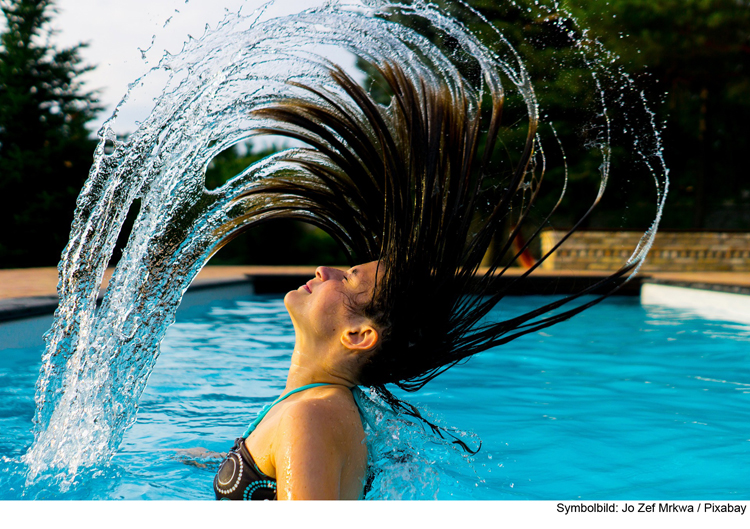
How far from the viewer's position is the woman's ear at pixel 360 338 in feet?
6.85

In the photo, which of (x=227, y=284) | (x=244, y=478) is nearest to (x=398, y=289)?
(x=244, y=478)

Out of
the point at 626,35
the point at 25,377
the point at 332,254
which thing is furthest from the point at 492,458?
the point at 626,35

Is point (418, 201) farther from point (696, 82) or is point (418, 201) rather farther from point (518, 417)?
point (696, 82)

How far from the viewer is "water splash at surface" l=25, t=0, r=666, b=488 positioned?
2816 millimetres

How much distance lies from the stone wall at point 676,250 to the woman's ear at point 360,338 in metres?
14.6

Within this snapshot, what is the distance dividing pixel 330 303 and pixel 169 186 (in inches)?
56.1

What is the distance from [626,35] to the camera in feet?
53.4

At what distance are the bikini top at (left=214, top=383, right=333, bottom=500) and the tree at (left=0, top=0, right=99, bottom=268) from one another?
1312cm

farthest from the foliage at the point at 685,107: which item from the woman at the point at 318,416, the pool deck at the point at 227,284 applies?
the woman at the point at 318,416

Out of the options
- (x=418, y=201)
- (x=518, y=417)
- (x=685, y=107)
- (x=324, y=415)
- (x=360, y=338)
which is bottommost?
(x=518, y=417)

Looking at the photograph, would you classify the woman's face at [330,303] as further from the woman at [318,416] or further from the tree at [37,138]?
the tree at [37,138]

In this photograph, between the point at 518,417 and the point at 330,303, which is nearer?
the point at 330,303

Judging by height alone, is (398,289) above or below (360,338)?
above

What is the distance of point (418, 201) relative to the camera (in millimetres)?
2174
